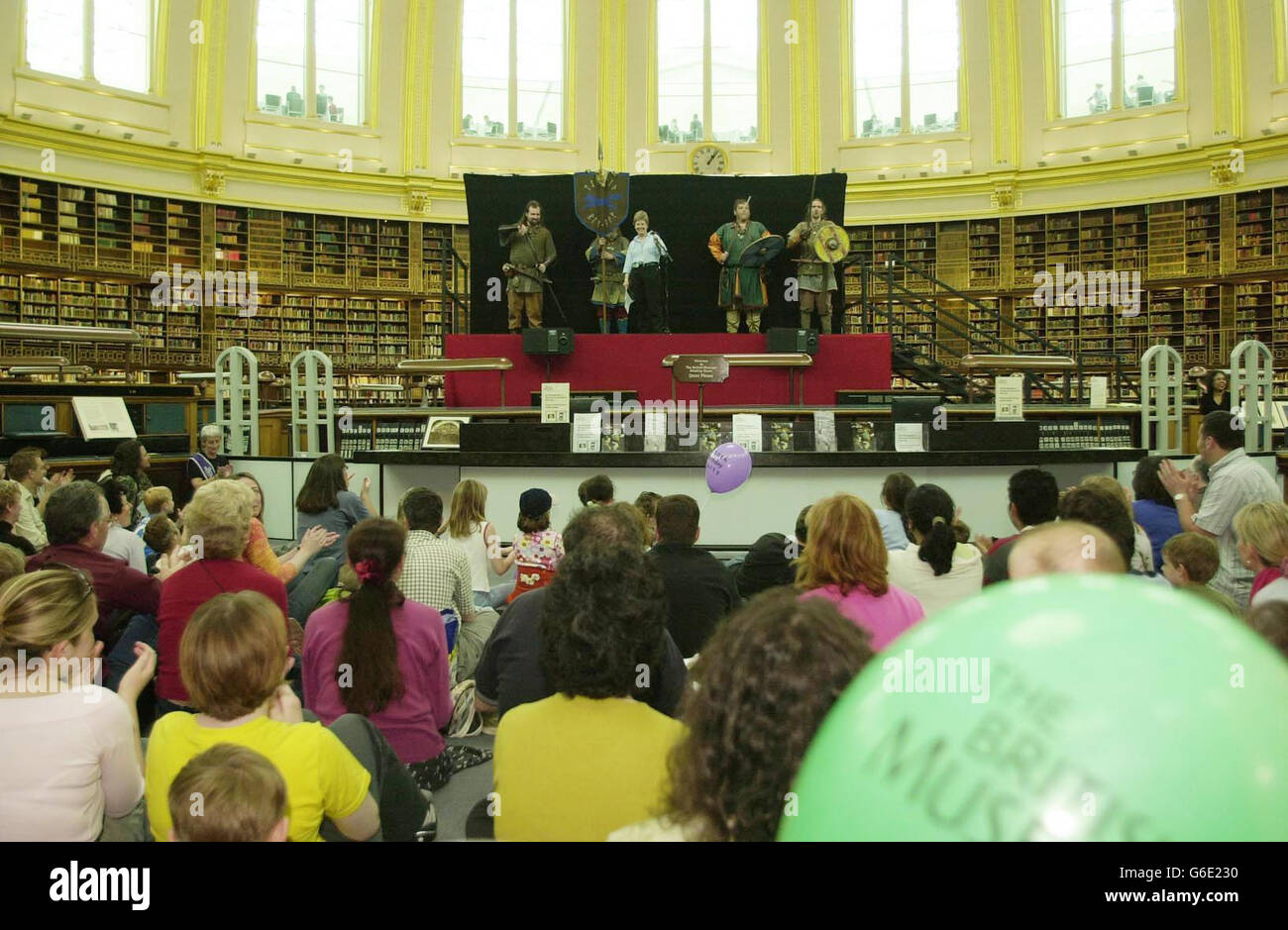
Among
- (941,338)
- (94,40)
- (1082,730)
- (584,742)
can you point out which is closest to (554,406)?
(584,742)

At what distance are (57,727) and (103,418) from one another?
849cm

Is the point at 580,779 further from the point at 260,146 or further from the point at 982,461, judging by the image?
the point at 260,146

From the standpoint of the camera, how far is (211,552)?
2883 millimetres

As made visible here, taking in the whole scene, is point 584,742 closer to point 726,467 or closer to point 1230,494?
point 1230,494

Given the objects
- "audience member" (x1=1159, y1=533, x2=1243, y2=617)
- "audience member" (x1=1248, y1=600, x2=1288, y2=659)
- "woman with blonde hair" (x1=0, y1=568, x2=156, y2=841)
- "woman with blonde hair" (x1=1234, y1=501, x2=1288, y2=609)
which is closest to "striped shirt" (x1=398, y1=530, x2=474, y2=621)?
"woman with blonde hair" (x1=0, y1=568, x2=156, y2=841)

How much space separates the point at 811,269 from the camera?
1034 cm

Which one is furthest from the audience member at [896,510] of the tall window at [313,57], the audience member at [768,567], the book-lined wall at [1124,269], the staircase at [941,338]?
the tall window at [313,57]

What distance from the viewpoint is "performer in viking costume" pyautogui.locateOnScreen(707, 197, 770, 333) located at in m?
10.5

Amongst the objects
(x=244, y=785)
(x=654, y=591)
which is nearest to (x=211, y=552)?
(x=654, y=591)

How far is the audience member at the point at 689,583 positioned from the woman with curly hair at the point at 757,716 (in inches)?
78.7

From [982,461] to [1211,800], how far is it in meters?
5.91

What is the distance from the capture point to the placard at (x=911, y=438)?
21.1ft

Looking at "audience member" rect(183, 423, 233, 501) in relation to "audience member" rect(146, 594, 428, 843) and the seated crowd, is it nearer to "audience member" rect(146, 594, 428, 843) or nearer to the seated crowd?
the seated crowd

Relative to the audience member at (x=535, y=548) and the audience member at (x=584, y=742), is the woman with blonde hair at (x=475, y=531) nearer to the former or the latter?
the audience member at (x=535, y=548)
